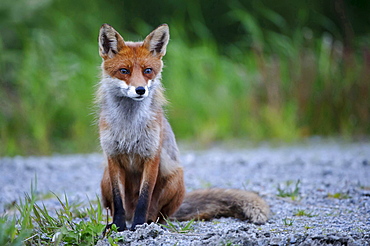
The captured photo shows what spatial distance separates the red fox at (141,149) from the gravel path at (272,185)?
0.24 metres

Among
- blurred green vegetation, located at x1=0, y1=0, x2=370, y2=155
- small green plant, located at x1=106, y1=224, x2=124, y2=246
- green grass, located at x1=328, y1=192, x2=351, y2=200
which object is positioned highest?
blurred green vegetation, located at x1=0, y1=0, x2=370, y2=155

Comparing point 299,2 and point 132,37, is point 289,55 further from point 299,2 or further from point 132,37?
point 299,2

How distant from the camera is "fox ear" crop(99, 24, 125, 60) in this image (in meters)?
3.84

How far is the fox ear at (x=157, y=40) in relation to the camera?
12.9ft

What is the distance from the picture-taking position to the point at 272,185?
5.19 m

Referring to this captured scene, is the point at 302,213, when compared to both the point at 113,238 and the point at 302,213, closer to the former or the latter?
the point at 302,213

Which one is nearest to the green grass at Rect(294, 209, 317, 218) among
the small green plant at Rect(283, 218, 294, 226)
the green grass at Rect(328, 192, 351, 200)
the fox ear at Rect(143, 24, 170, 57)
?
the small green plant at Rect(283, 218, 294, 226)

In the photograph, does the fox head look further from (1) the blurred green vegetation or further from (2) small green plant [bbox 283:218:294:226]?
(1) the blurred green vegetation

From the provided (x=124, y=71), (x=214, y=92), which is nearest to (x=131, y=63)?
(x=124, y=71)

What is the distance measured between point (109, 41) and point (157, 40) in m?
0.38

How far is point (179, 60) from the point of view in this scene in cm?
973

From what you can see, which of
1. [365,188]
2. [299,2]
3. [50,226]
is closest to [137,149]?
[50,226]

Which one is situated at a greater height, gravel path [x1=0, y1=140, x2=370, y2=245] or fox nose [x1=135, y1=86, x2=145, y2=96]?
fox nose [x1=135, y1=86, x2=145, y2=96]

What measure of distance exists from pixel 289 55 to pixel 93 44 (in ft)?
13.0
